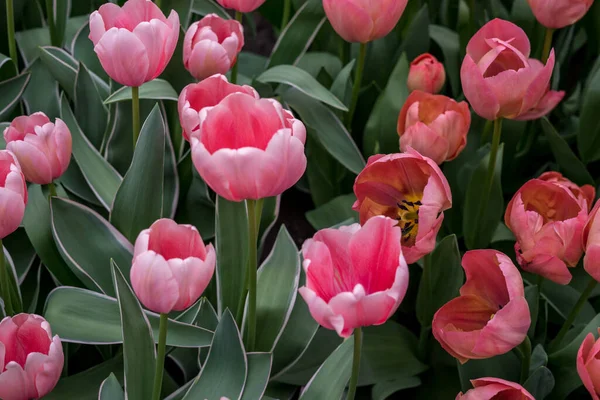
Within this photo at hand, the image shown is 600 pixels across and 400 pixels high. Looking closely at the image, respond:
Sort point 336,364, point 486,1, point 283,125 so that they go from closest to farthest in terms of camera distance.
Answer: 1. point 283,125
2. point 336,364
3. point 486,1

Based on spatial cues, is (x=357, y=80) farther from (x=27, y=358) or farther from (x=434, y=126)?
(x=27, y=358)

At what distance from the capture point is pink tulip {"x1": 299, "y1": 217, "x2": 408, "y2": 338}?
0.54m

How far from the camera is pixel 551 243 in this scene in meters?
0.75

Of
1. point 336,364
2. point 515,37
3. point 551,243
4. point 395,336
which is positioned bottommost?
point 395,336

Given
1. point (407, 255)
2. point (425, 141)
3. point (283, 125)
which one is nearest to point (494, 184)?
point (425, 141)

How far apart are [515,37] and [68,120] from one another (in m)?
0.58

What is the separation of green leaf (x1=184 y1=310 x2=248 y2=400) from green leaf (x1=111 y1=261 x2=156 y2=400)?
46mm

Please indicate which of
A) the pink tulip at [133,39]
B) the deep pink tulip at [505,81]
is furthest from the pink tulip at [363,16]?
the pink tulip at [133,39]

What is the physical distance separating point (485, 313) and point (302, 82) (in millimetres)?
435

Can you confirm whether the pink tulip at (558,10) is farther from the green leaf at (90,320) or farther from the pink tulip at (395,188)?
the green leaf at (90,320)

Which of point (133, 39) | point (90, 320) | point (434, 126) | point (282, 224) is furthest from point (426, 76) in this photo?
point (90, 320)

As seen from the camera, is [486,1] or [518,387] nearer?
[518,387]

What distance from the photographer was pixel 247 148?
0.56 m

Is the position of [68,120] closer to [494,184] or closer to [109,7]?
[109,7]
